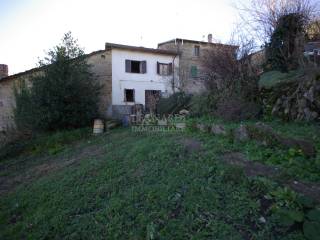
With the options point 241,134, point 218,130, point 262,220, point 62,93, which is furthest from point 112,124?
point 262,220

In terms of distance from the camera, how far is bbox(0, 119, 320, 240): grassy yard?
3.14m

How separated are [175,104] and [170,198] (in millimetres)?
8540

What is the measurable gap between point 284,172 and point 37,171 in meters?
6.66

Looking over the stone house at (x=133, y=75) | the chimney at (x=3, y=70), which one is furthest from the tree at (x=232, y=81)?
the chimney at (x=3, y=70)

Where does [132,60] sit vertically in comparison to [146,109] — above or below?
above

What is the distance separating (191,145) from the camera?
619cm

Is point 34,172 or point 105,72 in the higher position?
point 105,72

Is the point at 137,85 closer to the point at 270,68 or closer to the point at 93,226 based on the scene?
the point at 270,68

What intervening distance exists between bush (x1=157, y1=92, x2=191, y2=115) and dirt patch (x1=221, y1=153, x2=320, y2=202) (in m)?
6.93

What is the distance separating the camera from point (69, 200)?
15.9 ft

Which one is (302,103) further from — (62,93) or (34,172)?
(62,93)

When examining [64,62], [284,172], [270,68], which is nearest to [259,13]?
[270,68]

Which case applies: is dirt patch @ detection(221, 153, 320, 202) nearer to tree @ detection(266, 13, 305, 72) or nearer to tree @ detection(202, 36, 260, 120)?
tree @ detection(202, 36, 260, 120)

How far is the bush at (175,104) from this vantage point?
1205 centimetres
